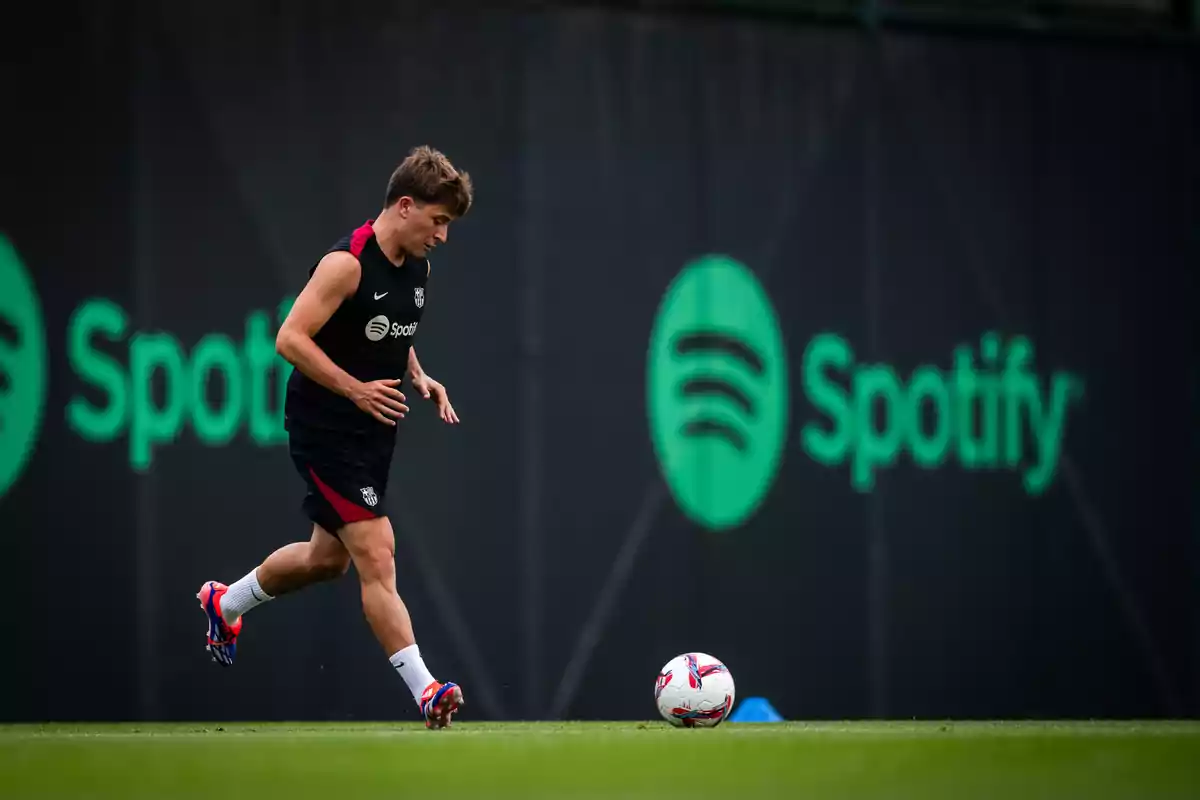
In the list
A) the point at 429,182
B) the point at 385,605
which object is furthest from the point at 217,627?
the point at 429,182

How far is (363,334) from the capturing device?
6180mm

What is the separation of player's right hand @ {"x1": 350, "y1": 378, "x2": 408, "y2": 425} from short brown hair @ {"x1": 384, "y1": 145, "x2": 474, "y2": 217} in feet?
2.21

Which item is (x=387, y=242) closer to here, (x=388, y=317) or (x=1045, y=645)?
(x=388, y=317)

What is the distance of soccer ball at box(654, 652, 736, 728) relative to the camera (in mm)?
6539

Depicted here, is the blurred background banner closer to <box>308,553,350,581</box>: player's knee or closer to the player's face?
Result: <box>308,553,350,581</box>: player's knee

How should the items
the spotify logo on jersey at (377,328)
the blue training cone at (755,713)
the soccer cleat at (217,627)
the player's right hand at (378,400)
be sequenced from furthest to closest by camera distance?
the blue training cone at (755,713) < the soccer cleat at (217,627) < the spotify logo on jersey at (377,328) < the player's right hand at (378,400)

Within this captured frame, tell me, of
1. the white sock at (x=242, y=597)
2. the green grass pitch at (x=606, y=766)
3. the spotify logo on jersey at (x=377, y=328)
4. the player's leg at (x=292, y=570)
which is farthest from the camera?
the white sock at (x=242, y=597)

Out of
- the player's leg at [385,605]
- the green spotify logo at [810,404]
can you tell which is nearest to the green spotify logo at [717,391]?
the green spotify logo at [810,404]

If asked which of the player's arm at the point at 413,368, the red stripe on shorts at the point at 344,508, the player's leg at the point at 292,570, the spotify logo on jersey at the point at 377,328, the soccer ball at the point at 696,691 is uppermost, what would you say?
the spotify logo on jersey at the point at 377,328

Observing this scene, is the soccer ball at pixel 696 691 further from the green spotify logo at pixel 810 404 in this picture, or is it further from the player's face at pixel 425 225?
the green spotify logo at pixel 810 404

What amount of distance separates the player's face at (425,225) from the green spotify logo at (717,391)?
3.51m

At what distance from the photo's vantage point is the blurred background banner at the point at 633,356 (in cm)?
855

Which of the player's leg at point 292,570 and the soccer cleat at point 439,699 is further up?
the player's leg at point 292,570

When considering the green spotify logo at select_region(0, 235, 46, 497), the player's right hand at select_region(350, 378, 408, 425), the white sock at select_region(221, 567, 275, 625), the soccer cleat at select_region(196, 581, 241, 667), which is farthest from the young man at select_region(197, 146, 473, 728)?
the green spotify logo at select_region(0, 235, 46, 497)
